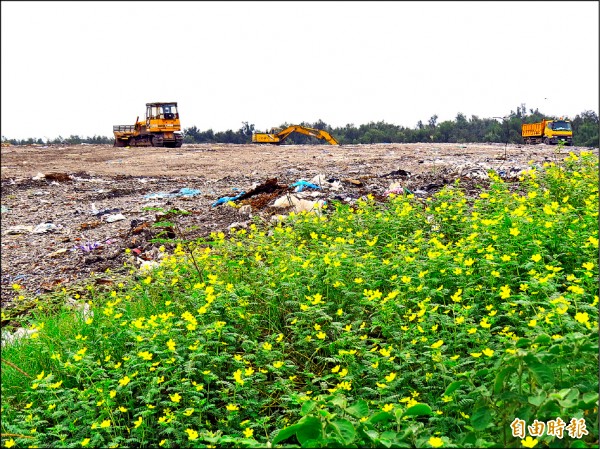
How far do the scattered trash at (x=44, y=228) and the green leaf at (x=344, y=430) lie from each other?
19.9 ft

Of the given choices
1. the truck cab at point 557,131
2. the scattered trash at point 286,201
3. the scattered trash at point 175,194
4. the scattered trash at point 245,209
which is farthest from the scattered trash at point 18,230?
the truck cab at point 557,131

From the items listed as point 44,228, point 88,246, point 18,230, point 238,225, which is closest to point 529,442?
point 238,225

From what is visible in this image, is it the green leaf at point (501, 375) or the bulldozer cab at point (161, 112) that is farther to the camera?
the bulldozer cab at point (161, 112)

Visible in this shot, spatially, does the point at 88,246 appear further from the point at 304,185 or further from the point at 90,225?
the point at 304,185

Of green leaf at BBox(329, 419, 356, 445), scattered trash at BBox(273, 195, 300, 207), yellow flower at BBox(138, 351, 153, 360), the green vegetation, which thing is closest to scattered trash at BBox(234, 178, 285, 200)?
scattered trash at BBox(273, 195, 300, 207)

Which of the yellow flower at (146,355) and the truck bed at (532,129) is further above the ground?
the truck bed at (532,129)

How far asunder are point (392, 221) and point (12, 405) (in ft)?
10.3

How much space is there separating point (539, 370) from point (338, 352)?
55.5 inches

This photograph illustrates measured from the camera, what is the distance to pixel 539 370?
1735 mm

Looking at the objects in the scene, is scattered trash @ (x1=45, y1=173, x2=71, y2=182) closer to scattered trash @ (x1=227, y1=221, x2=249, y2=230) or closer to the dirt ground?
the dirt ground

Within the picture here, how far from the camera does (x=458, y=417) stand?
2.35 m

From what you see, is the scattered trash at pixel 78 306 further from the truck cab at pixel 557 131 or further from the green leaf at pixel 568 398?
the truck cab at pixel 557 131

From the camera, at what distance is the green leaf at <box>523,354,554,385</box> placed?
5.61 feet

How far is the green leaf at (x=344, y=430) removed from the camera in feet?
5.74
